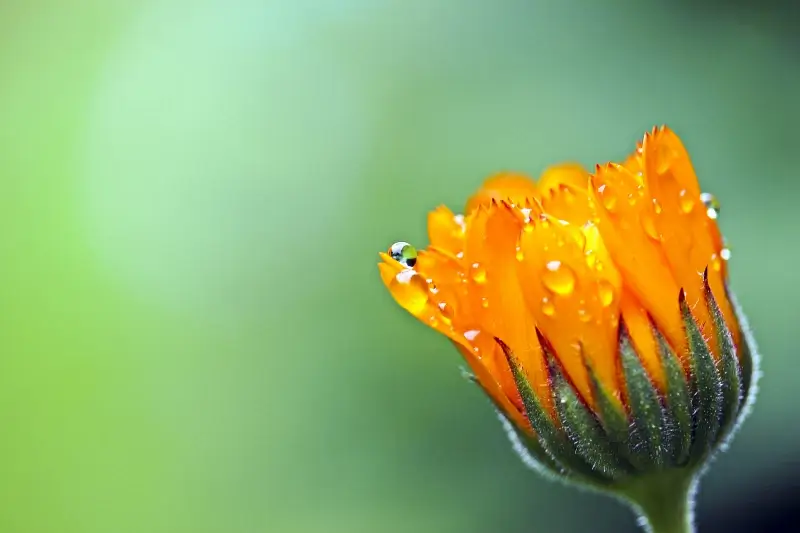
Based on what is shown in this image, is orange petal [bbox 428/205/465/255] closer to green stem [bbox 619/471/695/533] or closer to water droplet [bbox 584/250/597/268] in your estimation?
water droplet [bbox 584/250/597/268]

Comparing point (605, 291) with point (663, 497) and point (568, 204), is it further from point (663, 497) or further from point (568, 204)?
point (663, 497)

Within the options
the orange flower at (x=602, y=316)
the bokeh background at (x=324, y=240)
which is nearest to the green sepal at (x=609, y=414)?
the orange flower at (x=602, y=316)

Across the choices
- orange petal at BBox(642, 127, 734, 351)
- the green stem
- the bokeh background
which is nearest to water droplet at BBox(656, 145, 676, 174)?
orange petal at BBox(642, 127, 734, 351)

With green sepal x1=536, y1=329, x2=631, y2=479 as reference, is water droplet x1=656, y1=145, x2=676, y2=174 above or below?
above

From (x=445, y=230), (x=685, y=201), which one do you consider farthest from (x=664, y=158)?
(x=445, y=230)

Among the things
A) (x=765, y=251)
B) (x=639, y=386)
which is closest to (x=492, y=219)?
(x=639, y=386)

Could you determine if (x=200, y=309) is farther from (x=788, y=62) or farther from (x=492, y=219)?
(x=492, y=219)

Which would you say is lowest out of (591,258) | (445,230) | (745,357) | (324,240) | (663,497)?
(663,497)
